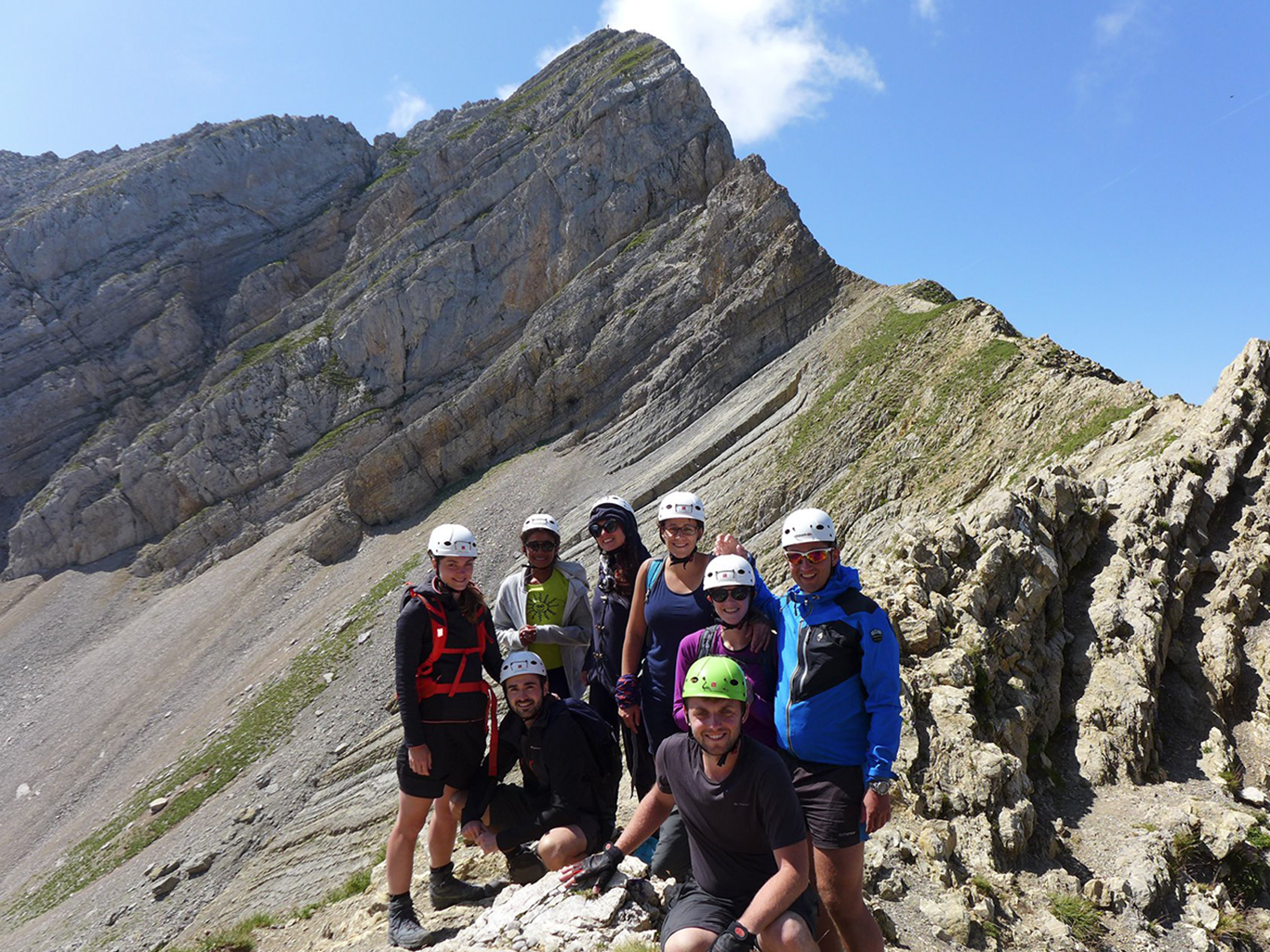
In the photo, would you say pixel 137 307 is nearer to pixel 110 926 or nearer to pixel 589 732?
pixel 110 926

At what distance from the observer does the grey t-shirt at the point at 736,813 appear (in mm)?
4746

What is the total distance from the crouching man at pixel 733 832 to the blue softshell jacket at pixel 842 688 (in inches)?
26.8

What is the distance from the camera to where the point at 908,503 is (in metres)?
24.3

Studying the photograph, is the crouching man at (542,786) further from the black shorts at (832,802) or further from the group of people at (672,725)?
the black shorts at (832,802)

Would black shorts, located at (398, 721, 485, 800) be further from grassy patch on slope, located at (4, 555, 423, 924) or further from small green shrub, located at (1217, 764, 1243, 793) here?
grassy patch on slope, located at (4, 555, 423, 924)

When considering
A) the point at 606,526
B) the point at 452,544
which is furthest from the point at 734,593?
the point at 452,544

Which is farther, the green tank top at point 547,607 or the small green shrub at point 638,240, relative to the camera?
the small green shrub at point 638,240

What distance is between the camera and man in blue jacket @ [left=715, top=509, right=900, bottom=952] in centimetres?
528

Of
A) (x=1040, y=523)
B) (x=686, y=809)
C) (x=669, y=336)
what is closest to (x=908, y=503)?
(x=1040, y=523)

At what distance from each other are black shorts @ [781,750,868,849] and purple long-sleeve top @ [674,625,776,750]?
502 mm

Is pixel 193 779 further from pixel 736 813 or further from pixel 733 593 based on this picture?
pixel 736 813

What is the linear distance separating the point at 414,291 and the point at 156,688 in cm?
3949

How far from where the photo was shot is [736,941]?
465 centimetres

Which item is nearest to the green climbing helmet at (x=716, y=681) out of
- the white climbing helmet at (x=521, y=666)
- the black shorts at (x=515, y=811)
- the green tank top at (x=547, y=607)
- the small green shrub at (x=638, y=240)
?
the white climbing helmet at (x=521, y=666)
